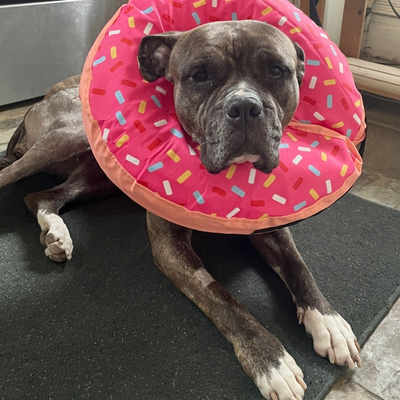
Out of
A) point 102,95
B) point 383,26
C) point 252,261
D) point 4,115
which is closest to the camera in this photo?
point 102,95

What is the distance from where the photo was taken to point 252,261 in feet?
6.15

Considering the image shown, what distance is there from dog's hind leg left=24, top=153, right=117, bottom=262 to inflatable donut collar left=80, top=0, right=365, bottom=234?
454mm

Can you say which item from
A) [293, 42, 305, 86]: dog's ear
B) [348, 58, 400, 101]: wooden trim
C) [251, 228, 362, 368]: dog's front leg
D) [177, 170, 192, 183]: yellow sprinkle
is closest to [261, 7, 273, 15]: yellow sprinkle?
[293, 42, 305, 86]: dog's ear

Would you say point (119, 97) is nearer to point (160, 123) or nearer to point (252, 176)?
point (160, 123)

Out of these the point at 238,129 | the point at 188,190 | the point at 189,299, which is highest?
the point at 238,129

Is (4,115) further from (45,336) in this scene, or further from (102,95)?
(45,336)

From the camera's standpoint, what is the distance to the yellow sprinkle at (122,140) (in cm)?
154

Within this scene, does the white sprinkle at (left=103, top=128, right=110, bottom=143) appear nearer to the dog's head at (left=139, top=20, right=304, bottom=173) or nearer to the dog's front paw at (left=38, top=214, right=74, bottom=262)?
the dog's head at (left=139, top=20, right=304, bottom=173)

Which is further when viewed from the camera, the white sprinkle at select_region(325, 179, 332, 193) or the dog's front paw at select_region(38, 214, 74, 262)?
the dog's front paw at select_region(38, 214, 74, 262)

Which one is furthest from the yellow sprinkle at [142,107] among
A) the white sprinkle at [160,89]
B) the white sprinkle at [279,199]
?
the white sprinkle at [279,199]

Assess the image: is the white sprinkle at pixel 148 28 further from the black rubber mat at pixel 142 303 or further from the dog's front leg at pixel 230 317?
the black rubber mat at pixel 142 303

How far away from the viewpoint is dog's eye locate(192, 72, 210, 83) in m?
1.52

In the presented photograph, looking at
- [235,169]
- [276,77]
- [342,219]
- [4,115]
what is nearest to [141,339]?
[235,169]

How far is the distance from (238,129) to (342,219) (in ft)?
3.35
